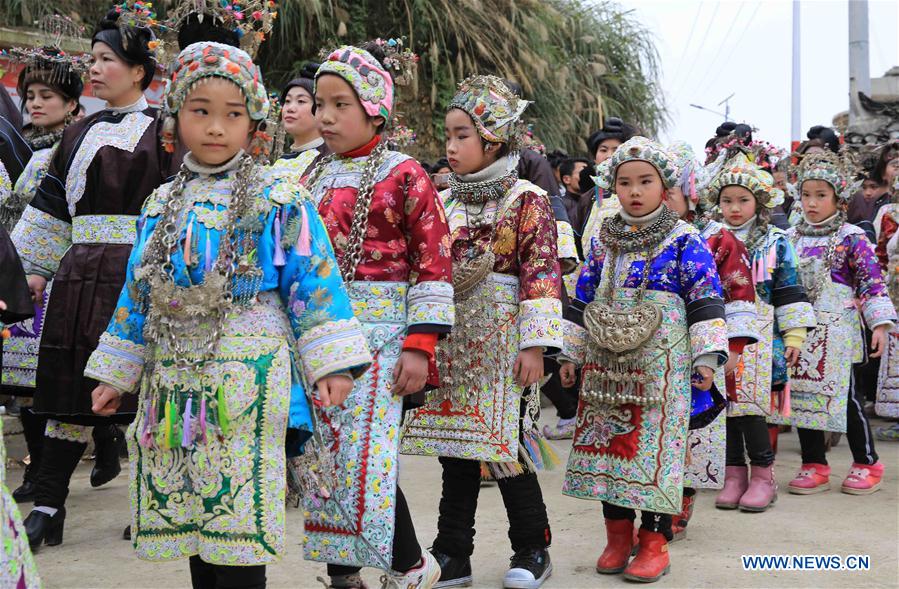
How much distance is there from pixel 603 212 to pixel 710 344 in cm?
248

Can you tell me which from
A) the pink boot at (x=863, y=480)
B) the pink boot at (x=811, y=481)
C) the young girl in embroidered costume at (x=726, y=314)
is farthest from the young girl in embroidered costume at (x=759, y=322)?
the pink boot at (x=863, y=480)

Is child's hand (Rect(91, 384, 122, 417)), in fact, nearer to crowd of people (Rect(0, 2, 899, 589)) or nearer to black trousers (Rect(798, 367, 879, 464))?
crowd of people (Rect(0, 2, 899, 589))

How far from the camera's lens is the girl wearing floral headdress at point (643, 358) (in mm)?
4152

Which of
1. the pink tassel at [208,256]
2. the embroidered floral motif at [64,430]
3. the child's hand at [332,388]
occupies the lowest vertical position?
the embroidered floral motif at [64,430]

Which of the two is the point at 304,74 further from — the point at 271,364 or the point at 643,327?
the point at 271,364

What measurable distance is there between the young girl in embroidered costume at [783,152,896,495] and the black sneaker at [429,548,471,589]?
2.73 m

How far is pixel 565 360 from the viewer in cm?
445

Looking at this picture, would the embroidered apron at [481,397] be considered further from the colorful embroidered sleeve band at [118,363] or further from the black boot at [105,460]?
the black boot at [105,460]

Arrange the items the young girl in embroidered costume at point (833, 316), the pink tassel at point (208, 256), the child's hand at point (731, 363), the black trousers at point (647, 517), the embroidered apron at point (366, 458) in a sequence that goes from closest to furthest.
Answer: the pink tassel at point (208, 256) < the embroidered apron at point (366, 458) < the black trousers at point (647, 517) < the child's hand at point (731, 363) < the young girl in embroidered costume at point (833, 316)

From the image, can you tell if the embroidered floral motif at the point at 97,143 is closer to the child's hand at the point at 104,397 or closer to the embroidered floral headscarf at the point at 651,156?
the child's hand at the point at 104,397

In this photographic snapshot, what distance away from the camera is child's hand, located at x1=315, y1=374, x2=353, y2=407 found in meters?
2.81

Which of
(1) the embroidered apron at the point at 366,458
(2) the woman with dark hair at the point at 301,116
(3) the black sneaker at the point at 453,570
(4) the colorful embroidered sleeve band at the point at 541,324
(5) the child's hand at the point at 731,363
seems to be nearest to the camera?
(1) the embroidered apron at the point at 366,458

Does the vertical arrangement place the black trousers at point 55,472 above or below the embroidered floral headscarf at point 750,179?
below

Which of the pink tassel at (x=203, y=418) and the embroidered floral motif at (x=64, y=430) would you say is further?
the embroidered floral motif at (x=64, y=430)
